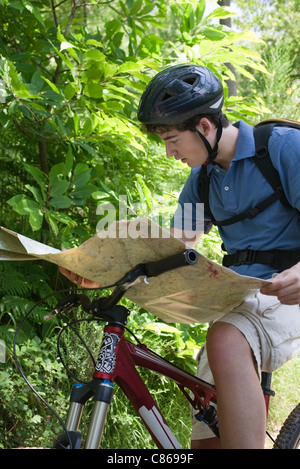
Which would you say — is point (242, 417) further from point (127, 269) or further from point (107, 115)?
point (107, 115)

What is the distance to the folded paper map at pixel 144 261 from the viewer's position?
1.78 meters

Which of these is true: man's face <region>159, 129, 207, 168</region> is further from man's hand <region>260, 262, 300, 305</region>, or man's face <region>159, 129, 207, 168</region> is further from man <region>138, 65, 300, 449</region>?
man's hand <region>260, 262, 300, 305</region>

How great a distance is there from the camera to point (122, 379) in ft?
7.00

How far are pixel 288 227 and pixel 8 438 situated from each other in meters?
2.19

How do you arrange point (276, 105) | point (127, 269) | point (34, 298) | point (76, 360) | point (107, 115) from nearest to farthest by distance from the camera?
point (127, 269)
point (107, 115)
point (76, 360)
point (34, 298)
point (276, 105)

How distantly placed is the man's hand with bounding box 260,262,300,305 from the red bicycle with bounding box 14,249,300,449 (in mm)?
291

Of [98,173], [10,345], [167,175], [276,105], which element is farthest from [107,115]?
[276,105]

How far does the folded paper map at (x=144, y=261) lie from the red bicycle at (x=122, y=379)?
5cm

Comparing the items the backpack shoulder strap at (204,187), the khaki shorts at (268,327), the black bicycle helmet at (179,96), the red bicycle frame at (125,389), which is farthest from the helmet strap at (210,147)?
the red bicycle frame at (125,389)

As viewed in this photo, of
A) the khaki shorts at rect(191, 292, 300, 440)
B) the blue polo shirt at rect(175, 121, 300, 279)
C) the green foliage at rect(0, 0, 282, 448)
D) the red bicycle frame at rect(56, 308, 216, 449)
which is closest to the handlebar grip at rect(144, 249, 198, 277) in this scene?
the red bicycle frame at rect(56, 308, 216, 449)

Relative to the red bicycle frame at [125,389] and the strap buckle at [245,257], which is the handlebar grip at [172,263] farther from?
the strap buckle at [245,257]

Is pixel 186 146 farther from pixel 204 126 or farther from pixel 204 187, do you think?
pixel 204 187

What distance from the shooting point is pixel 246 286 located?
1.97m

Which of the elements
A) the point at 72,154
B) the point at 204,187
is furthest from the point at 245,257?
the point at 72,154
